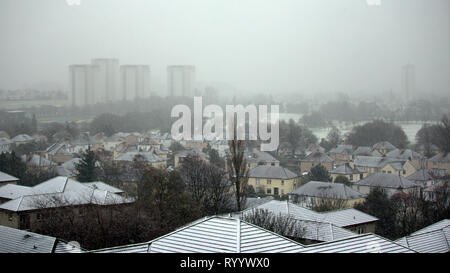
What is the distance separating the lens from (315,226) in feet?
15.3

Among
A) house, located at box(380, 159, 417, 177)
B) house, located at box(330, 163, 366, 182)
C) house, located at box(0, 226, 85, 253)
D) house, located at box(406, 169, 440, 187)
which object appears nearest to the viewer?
house, located at box(0, 226, 85, 253)

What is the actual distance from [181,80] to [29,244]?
16593mm

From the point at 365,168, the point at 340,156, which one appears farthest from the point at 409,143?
the point at 365,168

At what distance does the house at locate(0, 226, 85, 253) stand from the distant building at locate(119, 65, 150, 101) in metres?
15.6

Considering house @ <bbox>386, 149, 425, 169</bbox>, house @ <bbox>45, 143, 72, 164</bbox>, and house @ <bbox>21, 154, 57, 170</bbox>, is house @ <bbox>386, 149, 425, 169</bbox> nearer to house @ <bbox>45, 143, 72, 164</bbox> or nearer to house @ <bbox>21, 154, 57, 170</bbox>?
house @ <bbox>21, 154, 57, 170</bbox>

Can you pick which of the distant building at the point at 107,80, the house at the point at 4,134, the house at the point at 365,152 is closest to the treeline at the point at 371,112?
the house at the point at 365,152

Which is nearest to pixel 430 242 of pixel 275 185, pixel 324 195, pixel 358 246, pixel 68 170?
pixel 358 246

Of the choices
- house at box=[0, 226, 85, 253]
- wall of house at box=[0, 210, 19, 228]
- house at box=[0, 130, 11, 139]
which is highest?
house at box=[0, 130, 11, 139]

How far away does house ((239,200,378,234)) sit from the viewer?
5.27 m

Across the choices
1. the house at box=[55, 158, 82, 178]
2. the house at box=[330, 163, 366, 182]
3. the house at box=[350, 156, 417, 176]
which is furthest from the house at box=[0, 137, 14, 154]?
the house at box=[350, 156, 417, 176]

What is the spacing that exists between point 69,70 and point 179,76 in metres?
4.57
